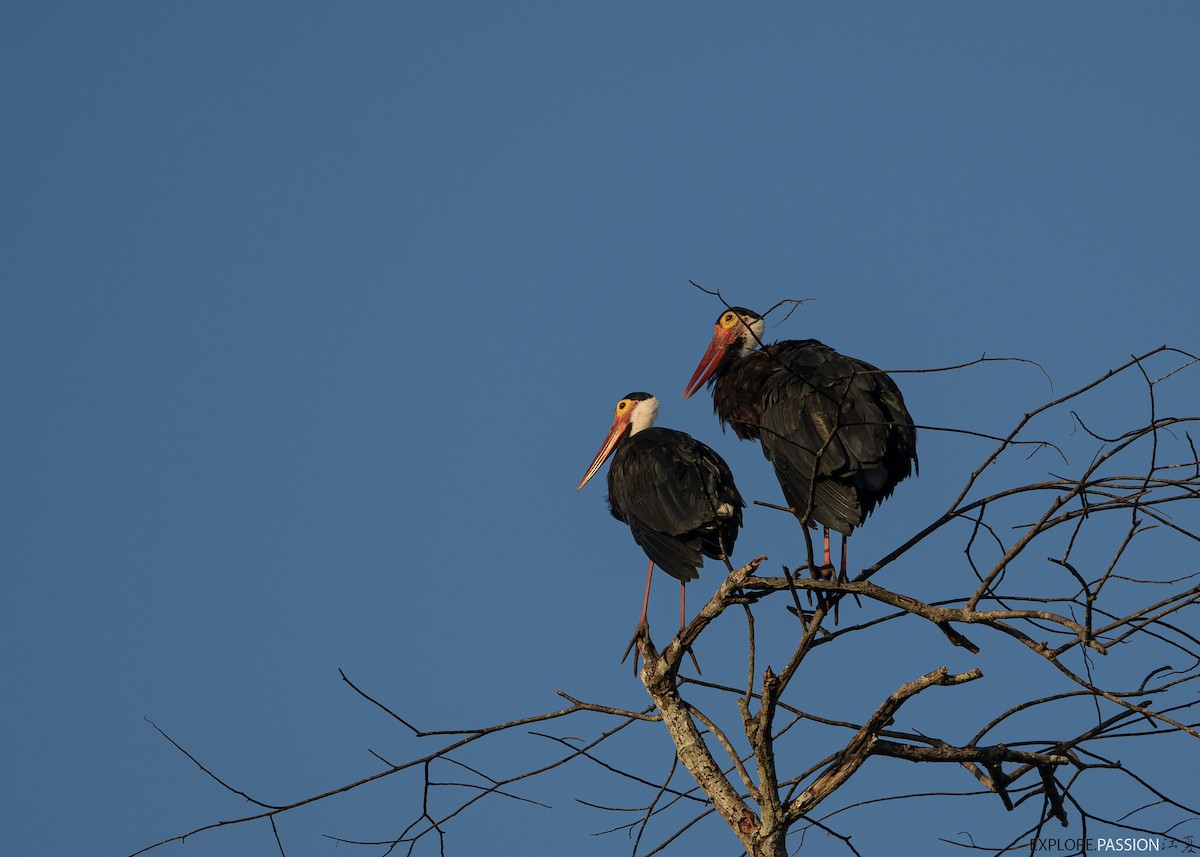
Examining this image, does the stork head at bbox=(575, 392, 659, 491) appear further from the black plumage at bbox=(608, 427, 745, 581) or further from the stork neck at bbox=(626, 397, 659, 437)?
the black plumage at bbox=(608, 427, 745, 581)

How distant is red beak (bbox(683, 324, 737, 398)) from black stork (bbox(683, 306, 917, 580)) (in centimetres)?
73

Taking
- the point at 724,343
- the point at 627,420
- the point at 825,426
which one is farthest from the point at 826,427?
the point at 627,420

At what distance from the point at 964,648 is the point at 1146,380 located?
1399mm

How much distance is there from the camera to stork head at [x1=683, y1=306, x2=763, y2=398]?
819cm

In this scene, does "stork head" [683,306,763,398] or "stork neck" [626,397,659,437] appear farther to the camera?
"stork neck" [626,397,659,437]

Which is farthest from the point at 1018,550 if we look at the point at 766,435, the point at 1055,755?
the point at 766,435

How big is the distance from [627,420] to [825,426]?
2.98 meters

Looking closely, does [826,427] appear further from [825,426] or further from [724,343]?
[724,343]

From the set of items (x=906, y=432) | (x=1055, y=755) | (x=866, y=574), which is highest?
(x=906, y=432)

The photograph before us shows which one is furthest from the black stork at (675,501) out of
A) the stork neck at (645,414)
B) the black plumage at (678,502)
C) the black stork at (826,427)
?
the stork neck at (645,414)

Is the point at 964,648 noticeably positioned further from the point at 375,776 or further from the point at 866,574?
the point at 375,776

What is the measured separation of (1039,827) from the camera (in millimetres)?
4656

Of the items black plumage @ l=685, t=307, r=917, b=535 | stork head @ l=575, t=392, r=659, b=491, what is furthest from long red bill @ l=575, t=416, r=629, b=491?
black plumage @ l=685, t=307, r=917, b=535

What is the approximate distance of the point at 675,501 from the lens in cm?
721
